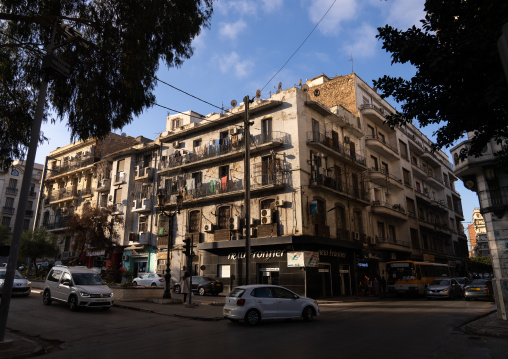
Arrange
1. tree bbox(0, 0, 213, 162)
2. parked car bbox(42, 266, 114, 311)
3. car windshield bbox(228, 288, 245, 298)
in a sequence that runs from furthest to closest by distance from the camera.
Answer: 1. parked car bbox(42, 266, 114, 311)
2. car windshield bbox(228, 288, 245, 298)
3. tree bbox(0, 0, 213, 162)

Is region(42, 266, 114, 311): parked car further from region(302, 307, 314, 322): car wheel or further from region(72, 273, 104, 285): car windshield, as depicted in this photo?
region(302, 307, 314, 322): car wheel

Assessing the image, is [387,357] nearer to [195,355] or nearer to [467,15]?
[195,355]

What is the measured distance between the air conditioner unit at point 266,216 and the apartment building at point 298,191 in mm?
76

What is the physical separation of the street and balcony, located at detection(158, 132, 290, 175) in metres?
16.3

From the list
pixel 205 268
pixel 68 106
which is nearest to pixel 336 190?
pixel 205 268

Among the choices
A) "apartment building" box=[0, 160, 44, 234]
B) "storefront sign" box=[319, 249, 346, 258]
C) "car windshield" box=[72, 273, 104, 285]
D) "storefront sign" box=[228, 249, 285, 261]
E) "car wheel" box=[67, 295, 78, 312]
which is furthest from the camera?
"apartment building" box=[0, 160, 44, 234]

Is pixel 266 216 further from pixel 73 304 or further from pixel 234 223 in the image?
pixel 73 304

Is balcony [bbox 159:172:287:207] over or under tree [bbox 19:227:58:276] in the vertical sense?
over

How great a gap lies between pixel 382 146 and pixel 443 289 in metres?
15.6

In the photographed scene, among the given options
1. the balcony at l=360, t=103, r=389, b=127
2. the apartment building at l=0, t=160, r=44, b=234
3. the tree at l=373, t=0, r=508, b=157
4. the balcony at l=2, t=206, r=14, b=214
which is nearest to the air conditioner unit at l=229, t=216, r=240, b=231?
the balcony at l=360, t=103, r=389, b=127

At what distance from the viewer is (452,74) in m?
6.05

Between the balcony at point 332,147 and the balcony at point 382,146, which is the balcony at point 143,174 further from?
the balcony at point 382,146

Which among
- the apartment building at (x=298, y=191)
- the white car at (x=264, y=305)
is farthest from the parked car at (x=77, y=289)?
the apartment building at (x=298, y=191)

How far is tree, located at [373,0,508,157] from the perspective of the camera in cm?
577
